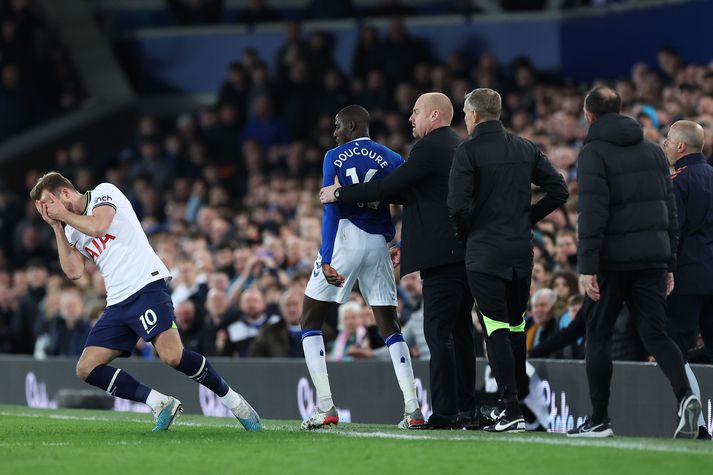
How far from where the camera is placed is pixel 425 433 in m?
8.97

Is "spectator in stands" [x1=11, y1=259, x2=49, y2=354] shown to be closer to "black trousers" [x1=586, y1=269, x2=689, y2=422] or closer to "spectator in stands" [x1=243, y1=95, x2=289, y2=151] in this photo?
"spectator in stands" [x1=243, y1=95, x2=289, y2=151]


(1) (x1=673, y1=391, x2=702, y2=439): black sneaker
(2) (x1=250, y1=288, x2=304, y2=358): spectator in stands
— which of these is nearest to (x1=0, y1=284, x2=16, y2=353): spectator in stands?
(2) (x1=250, y1=288, x2=304, y2=358): spectator in stands

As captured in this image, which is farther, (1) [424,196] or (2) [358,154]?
(2) [358,154]

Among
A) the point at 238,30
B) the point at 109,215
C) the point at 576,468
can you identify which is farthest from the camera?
the point at 238,30

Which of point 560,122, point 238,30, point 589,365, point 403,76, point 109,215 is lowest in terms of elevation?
point 589,365

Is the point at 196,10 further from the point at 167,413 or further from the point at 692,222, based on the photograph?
the point at 692,222

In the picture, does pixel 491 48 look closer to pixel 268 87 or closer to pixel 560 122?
pixel 268 87

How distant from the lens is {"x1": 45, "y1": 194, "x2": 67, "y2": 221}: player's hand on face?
9.41 metres

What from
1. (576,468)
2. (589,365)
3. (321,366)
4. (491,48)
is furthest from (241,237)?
(576,468)

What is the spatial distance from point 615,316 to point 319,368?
2111mm

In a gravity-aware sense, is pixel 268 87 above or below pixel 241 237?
above

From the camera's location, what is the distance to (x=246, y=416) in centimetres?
955

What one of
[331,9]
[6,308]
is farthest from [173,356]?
[331,9]

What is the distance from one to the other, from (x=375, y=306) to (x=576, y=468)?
108 inches
